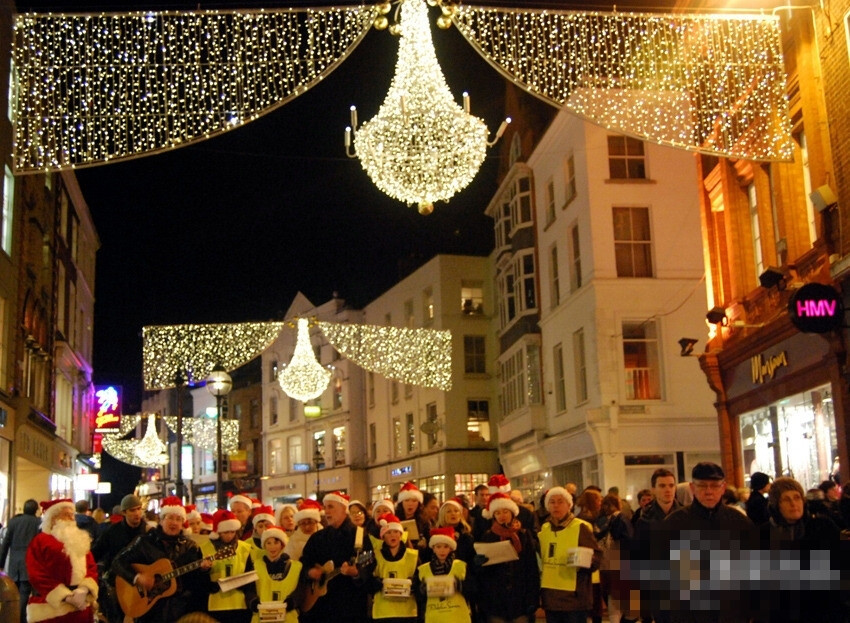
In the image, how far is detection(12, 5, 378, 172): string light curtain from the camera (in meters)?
11.1

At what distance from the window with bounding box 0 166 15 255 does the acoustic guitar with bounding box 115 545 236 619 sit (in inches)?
654

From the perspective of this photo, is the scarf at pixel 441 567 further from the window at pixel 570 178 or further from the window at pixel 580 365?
the window at pixel 570 178

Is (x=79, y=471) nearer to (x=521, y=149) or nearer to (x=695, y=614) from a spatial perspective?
(x=521, y=149)

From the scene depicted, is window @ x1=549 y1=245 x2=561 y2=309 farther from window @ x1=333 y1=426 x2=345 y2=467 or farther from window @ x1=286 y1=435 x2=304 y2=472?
window @ x1=286 y1=435 x2=304 y2=472

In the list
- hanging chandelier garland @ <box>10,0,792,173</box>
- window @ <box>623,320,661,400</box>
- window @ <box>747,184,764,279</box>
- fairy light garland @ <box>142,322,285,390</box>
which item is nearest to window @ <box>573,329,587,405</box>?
window @ <box>623,320,661,400</box>

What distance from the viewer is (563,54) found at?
12000 mm

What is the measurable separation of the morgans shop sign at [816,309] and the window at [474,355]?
31.0m

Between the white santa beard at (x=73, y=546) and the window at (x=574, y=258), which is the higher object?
the window at (x=574, y=258)

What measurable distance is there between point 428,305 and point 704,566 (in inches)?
1666

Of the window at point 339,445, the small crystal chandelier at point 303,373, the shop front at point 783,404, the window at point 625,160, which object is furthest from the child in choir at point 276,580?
the window at point 339,445

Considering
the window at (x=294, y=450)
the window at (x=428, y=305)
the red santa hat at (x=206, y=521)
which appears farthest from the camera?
the window at (x=294, y=450)

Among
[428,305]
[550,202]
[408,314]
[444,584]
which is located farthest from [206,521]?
[408,314]

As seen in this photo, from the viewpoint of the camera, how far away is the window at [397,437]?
4959 centimetres

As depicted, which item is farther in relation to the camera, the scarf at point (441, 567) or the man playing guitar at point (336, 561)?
the man playing guitar at point (336, 561)
